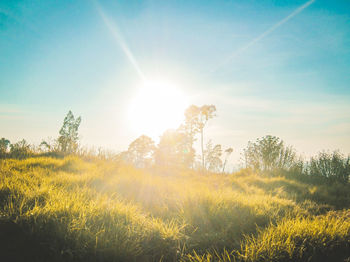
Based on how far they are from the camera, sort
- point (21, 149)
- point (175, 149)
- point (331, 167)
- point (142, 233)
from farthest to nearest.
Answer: point (175, 149) < point (331, 167) < point (21, 149) < point (142, 233)

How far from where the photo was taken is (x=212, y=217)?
3.21 metres

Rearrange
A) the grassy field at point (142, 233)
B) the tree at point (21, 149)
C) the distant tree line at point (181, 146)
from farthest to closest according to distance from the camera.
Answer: the distant tree line at point (181, 146), the tree at point (21, 149), the grassy field at point (142, 233)

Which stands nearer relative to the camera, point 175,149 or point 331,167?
point 331,167

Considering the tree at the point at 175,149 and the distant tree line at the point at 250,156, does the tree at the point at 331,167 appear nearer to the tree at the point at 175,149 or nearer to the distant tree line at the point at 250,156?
the distant tree line at the point at 250,156

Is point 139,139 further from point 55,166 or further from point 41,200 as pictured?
point 41,200

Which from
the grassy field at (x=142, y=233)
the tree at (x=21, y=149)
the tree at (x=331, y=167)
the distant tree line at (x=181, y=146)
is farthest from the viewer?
the distant tree line at (x=181, y=146)

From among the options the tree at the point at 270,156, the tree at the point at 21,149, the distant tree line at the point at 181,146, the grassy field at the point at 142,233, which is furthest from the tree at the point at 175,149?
the grassy field at the point at 142,233

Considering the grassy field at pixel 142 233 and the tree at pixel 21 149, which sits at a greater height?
the tree at pixel 21 149

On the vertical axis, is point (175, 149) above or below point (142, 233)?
above

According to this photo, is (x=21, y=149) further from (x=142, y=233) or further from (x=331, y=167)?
(x=331, y=167)

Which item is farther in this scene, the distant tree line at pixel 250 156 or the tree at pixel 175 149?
the tree at pixel 175 149

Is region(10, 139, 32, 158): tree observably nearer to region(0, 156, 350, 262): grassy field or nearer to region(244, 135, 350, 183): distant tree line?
region(0, 156, 350, 262): grassy field

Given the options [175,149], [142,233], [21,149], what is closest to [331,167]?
[142,233]

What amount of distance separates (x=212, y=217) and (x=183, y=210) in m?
0.54
